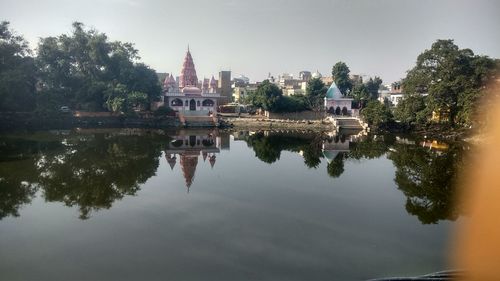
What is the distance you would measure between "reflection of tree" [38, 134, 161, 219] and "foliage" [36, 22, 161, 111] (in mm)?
15302

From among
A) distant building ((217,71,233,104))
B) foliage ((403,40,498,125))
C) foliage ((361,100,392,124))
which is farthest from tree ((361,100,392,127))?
distant building ((217,71,233,104))

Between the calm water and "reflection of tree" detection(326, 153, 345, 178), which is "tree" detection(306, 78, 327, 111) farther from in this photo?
the calm water

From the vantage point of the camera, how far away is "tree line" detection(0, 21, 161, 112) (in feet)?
130

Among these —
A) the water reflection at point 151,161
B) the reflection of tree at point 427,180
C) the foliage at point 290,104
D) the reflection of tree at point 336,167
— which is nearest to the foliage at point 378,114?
the water reflection at point 151,161

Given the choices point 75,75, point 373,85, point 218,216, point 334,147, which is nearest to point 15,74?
point 75,75

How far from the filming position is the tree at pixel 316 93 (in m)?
56.2

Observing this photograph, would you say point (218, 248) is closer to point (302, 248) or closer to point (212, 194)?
point (302, 248)

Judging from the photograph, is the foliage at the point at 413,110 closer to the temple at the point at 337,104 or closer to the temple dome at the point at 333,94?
the temple at the point at 337,104

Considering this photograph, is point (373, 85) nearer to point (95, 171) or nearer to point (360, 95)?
point (360, 95)

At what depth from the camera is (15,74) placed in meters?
38.1

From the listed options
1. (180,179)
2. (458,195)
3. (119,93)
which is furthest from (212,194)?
(119,93)

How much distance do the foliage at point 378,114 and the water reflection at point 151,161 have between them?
758 cm

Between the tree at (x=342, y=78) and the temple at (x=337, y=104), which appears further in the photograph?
the tree at (x=342, y=78)

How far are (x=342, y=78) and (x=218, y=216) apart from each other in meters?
53.7
